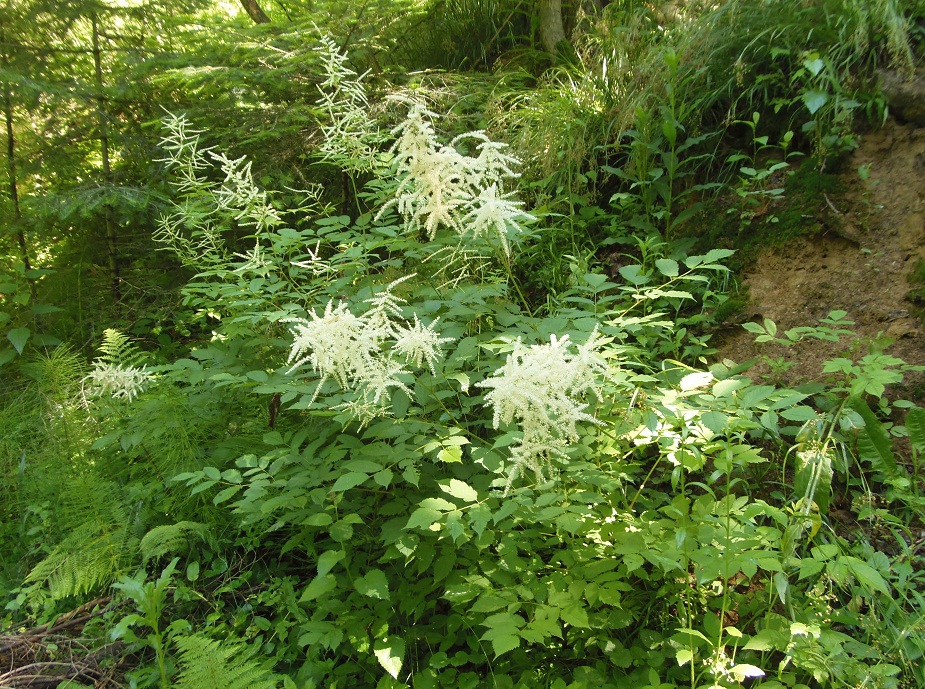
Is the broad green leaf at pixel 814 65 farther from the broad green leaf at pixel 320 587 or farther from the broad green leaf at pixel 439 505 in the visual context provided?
the broad green leaf at pixel 320 587

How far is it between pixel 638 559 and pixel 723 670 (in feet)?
1.17

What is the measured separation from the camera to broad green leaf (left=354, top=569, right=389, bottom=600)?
196 cm

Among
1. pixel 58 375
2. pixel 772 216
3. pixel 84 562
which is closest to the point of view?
pixel 84 562

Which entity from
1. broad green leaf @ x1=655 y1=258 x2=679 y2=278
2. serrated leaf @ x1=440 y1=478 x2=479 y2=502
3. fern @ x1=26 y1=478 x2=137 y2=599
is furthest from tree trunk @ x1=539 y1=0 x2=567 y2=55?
fern @ x1=26 y1=478 x2=137 y2=599

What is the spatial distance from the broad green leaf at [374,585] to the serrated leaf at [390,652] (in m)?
0.14

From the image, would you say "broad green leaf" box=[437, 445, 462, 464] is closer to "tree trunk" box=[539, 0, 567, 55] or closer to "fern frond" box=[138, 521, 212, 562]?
"fern frond" box=[138, 521, 212, 562]

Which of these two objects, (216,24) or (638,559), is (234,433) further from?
(216,24)

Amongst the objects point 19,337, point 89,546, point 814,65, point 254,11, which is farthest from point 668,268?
point 254,11

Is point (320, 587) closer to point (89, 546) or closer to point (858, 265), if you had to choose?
point (89, 546)

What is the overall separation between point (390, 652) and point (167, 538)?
3.69 ft

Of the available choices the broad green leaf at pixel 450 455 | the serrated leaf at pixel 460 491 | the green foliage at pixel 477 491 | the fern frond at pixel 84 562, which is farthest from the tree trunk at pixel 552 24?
the fern frond at pixel 84 562

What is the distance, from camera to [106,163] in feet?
14.6

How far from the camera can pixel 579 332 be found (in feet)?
6.72

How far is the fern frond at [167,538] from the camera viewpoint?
248cm
